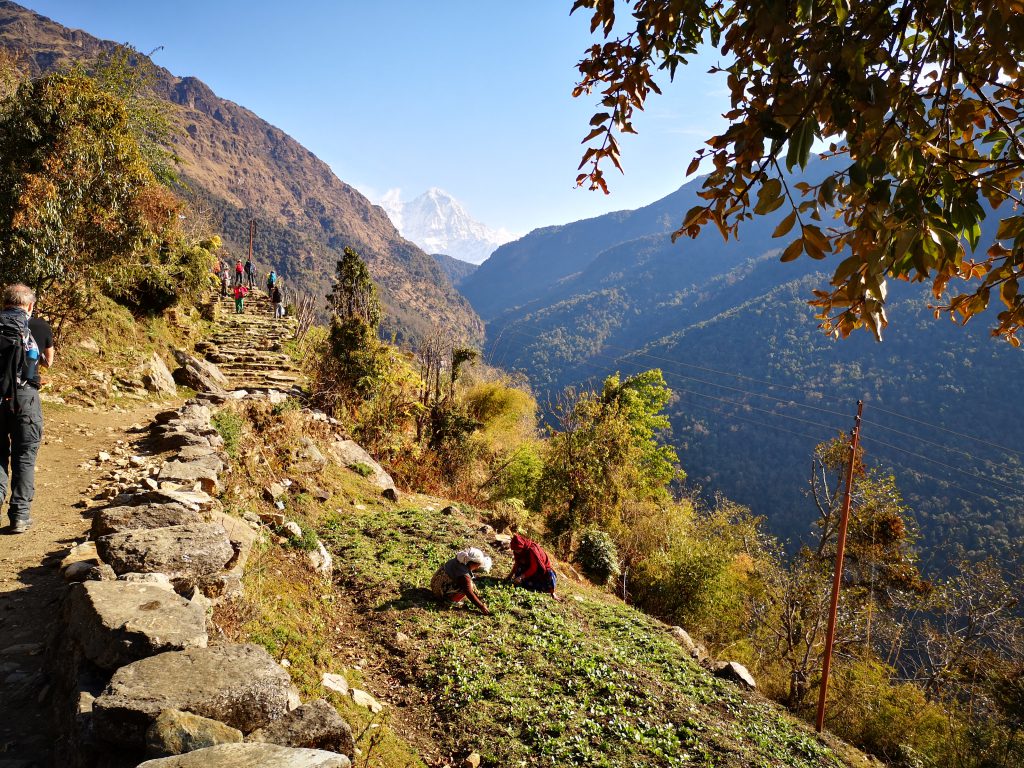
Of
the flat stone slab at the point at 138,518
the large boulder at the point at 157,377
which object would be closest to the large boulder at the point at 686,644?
the flat stone slab at the point at 138,518

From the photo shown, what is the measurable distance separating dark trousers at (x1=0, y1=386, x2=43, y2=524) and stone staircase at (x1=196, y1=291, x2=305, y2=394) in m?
8.24

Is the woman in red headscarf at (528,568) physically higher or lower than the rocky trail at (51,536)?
lower

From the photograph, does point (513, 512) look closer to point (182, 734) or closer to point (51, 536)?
point (51, 536)

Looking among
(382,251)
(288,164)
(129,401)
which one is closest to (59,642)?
(129,401)

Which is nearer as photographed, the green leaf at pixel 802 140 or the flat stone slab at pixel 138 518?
the green leaf at pixel 802 140

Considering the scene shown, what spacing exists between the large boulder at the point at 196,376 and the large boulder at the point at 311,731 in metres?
8.99

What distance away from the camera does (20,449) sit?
419 cm

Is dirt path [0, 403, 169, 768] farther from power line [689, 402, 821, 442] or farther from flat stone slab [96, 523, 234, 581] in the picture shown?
power line [689, 402, 821, 442]

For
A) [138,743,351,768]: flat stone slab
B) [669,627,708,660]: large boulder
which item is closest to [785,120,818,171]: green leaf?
[138,743,351,768]: flat stone slab

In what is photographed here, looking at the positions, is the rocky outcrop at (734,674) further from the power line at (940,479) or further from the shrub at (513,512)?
the power line at (940,479)

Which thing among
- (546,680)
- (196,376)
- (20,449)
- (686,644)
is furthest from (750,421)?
(20,449)

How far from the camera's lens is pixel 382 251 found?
172125 mm

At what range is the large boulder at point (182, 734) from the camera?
6.68 ft

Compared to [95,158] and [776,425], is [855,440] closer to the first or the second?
[95,158]
